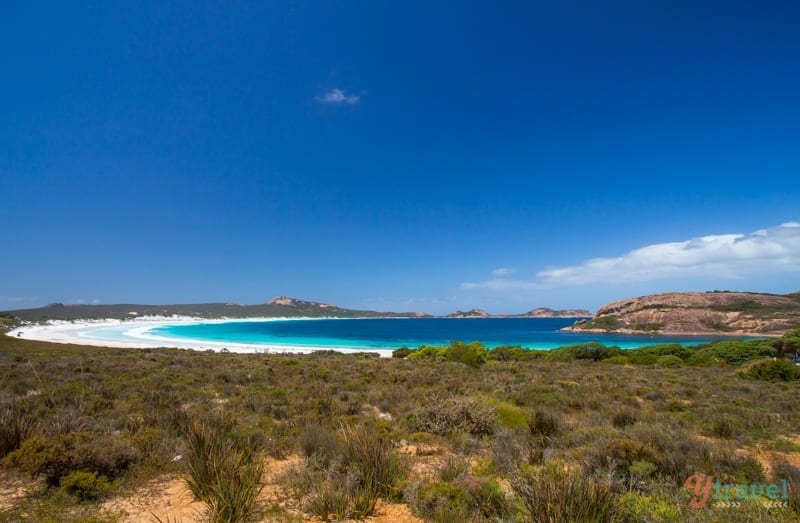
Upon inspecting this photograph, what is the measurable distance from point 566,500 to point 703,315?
370ft

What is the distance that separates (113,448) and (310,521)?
3686 mm

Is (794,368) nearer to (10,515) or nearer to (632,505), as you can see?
(632,505)

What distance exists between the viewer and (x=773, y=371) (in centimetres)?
1781

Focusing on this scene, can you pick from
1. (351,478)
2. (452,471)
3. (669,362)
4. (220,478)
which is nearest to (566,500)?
(452,471)

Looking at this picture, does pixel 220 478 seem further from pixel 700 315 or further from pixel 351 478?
pixel 700 315

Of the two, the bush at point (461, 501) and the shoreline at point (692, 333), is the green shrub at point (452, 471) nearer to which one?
the bush at point (461, 501)

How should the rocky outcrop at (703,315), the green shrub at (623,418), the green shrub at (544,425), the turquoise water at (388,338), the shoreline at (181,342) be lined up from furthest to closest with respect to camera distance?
the rocky outcrop at (703,315), the turquoise water at (388,338), the shoreline at (181,342), the green shrub at (623,418), the green shrub at (544,425)

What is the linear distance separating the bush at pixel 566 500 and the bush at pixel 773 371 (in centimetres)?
2207

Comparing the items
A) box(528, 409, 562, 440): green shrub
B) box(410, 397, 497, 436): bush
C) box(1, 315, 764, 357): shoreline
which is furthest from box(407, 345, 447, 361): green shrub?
box(528, 409, 562, 440): green shrub

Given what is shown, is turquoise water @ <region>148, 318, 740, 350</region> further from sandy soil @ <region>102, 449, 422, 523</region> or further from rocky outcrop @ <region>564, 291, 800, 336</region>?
sandy soil @ <region>102, 449, 422, 523</region>

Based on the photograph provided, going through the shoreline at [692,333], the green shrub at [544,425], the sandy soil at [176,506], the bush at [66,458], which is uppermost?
the bush at [66,458]

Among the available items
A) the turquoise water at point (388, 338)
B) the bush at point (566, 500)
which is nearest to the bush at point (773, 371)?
the bush at point (566, 500)

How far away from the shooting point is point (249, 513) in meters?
4.12

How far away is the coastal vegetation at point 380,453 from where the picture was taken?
162 inches
